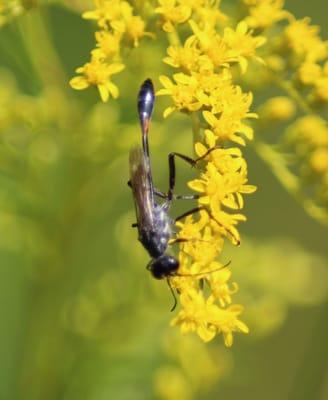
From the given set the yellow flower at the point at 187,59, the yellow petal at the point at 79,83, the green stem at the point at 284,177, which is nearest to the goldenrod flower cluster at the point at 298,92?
the green stem at the point at 284,177

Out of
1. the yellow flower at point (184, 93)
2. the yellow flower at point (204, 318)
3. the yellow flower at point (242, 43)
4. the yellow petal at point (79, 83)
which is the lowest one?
the yellow flower at point (204, 318)

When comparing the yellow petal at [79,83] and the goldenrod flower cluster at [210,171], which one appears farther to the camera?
the yellow petal at [79,83]

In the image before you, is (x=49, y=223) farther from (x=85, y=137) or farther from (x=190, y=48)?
(x=190, y=48)

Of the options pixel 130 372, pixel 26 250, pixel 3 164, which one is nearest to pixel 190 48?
pixel 3 164

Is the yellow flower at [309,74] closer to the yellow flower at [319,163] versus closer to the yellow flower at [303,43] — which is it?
the yellow flower at [303,43]

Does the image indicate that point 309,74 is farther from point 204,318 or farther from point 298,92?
point 204,318
